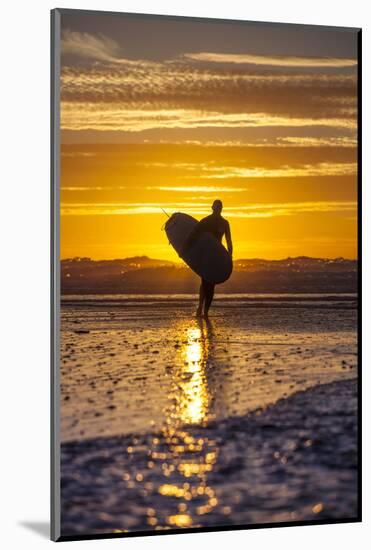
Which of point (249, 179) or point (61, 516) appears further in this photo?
point (249, 179)

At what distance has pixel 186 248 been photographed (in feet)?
22.7

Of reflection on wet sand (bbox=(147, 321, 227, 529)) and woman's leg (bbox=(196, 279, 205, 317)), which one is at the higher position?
woman's leg (bbox=(196, 279, 205, 317))

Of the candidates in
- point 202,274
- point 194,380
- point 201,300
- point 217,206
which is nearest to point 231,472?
point 194,380

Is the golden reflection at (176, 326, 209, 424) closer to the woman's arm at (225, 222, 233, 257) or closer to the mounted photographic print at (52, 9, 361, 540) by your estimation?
the mounted photographic print at (52, 9, 361, 540)

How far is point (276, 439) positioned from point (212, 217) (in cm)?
117

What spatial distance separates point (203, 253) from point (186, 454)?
3.38 ft

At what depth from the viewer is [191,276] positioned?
6.91 metres

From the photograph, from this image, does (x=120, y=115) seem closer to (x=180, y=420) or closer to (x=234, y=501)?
(x=180, y=420)

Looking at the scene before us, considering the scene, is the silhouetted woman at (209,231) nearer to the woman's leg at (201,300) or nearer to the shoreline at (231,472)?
the woman's leg at (201,300)

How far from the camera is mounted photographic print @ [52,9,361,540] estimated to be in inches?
261

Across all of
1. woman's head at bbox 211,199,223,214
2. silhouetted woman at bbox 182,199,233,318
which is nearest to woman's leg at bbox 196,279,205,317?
silhouetted woman at bbox 182,199,233,318

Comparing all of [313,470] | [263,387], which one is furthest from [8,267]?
[313,470]

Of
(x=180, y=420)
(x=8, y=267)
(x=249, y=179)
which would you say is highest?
(x=249, y=179)

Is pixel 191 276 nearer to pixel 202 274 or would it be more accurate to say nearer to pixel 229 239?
pixel 202 274
